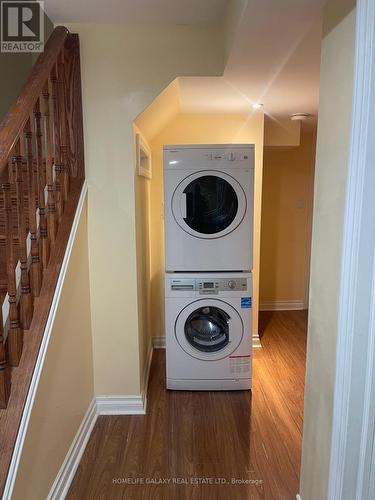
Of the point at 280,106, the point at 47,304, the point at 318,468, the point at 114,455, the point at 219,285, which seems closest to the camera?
the point at 318,468

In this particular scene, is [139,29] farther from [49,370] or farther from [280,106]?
[49,370]

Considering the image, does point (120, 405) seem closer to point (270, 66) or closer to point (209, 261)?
point (209, 261)

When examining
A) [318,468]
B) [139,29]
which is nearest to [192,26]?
[139,29]

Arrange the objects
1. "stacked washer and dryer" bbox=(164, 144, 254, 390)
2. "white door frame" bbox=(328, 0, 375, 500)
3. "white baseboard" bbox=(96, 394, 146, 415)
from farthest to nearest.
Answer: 1. "stacked washer and dryer" bbox=(164, 144, 254, 390)
2. "white baseboard" bbox=(96, 394, 146, 415)
3. "white door frame" bbox=(328, 0, 375, 500)

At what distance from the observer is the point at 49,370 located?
1.43 m

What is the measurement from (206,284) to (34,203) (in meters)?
1.32

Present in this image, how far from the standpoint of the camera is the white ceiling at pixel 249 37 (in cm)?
129

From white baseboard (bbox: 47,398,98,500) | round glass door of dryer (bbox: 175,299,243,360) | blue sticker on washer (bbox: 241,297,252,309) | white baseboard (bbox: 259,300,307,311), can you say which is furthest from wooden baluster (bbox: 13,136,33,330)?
white baseboard (bbox: 259,300,307,311)

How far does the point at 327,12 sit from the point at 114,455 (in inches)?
90.5

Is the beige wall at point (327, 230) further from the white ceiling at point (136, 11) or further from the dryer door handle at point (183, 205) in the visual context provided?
the dryer door handle at point (183, 205)

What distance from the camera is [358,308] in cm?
105

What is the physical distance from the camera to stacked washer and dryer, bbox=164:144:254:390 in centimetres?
228

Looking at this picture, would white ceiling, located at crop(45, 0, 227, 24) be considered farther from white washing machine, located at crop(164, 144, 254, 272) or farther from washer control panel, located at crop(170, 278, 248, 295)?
washer control panel, located at crop(170, 278, 248, 295)

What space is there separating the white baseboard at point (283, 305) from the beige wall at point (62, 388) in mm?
2719
